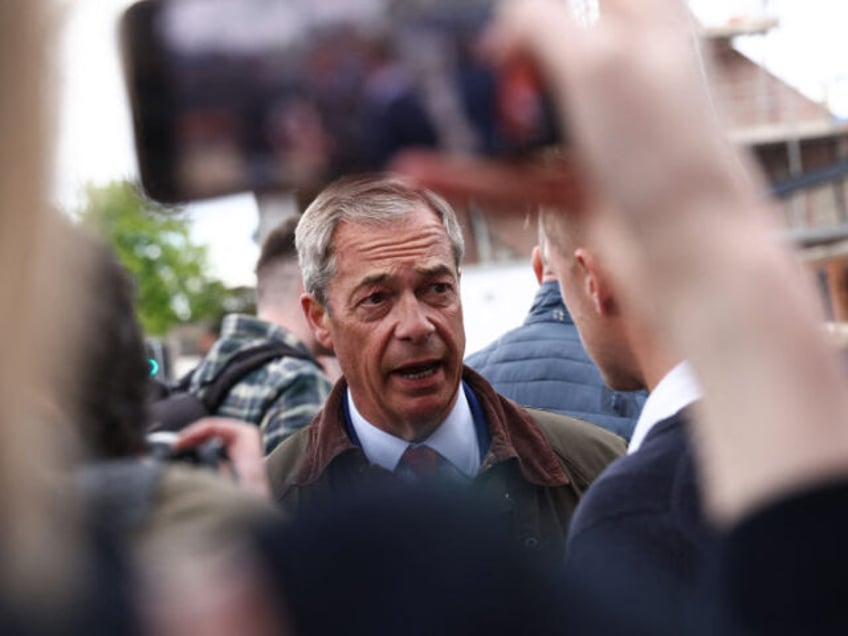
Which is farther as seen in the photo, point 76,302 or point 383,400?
point 383,400

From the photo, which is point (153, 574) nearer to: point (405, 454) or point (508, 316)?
point (405, 454)

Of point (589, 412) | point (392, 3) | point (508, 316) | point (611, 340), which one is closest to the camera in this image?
point (392, 3)

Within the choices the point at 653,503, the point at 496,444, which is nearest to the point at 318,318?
the point at 496,444

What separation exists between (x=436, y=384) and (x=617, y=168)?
6.69 feet

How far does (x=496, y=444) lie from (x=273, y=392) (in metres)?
0.91

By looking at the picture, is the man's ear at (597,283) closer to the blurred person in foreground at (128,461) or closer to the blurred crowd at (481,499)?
the blurred person in foreground at (128,461)

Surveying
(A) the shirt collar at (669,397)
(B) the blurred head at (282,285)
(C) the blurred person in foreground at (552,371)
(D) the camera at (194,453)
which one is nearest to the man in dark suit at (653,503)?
(A) the shirt collar at (669,397)

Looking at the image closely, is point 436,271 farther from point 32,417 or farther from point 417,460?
point 32,417

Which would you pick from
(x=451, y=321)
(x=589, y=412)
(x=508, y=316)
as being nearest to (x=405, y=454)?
(x=451, y=321)

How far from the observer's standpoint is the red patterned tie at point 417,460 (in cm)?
270

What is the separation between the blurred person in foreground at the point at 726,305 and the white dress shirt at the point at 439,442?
6.51 ft

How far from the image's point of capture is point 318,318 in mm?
3014

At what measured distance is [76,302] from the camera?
854mm

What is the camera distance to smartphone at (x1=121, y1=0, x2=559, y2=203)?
2.75ft
